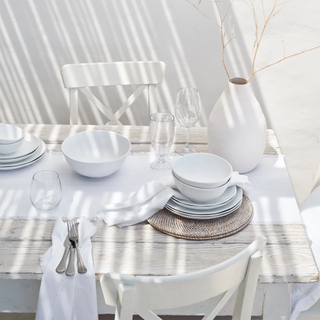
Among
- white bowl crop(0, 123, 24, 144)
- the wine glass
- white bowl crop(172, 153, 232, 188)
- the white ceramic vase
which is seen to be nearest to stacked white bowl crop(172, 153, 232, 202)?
white bowl crop(172, 153, 232, 188)

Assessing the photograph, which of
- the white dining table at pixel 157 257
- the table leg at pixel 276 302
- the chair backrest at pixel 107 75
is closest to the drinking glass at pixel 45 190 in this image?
the white dining table at pixel 157 257

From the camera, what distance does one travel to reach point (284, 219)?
113 centimetres

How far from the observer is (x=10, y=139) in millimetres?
1393

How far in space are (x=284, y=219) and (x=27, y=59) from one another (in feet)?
5.63

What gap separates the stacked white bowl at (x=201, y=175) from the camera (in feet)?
3.56

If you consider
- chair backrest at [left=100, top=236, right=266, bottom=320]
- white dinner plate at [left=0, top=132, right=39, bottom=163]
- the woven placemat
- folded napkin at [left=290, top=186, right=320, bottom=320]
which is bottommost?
folded napkin at [left=290, top=186, right=320, bottom=320]

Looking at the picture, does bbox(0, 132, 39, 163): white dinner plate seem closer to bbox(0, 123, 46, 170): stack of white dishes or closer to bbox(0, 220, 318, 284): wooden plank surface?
bbox(0, 123, 46, 170): stack of white dishes

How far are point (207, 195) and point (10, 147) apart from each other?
0.69 meters

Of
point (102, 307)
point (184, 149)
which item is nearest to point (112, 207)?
point (102, 307)

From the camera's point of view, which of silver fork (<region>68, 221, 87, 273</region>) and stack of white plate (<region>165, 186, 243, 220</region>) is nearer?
silver fork (<region>68, 221, 87, 273</region>)

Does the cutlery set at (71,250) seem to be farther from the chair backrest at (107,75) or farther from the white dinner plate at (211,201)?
the chair backrest at (107,75)

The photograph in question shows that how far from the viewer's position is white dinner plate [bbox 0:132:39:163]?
133cm

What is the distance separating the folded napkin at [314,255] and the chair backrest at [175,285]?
1.40 ft

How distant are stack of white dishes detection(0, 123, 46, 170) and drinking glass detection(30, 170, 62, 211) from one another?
0.25m
